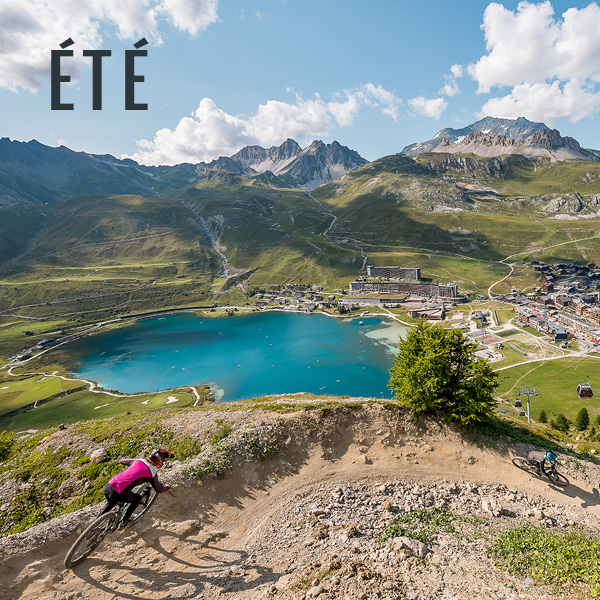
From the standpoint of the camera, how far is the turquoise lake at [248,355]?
10100 centimetres

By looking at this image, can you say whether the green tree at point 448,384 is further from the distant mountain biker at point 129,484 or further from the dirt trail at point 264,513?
the distant mountain biker at point 129,484

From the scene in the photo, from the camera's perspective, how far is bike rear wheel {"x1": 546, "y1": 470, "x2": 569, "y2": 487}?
68.3ft

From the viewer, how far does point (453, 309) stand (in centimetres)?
15350

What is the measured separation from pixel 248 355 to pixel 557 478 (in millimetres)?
116829

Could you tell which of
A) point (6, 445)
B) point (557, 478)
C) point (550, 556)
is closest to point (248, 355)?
point (6, 445)

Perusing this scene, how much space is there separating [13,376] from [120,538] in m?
155

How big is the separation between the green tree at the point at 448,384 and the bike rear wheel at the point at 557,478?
4925 millimetres

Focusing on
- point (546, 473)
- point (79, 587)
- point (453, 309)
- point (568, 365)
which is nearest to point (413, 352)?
point (546, 473)

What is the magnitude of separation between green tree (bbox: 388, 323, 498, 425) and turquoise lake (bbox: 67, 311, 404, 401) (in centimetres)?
6668

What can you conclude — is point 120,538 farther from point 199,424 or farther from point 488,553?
point 488,553

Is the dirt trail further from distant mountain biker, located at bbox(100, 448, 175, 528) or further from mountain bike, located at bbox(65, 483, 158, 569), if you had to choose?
distant mountain biker, located at bbox(100, 448, 175, 528)

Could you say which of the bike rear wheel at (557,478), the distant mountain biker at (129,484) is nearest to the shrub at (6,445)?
the distant mountain biker at (129,484)

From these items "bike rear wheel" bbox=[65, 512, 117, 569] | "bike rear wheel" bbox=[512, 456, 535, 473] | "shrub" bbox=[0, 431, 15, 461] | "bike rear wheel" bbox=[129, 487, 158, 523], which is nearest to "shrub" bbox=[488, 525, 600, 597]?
"bike rear wheel" bbox=[512, 456, 535, 473]

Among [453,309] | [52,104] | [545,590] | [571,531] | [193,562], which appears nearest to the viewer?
[545,590]
